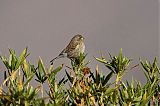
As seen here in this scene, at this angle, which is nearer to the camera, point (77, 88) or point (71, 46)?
point (77, 88)

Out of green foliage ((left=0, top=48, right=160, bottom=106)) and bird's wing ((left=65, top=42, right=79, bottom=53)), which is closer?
green foliage ((left=0, top=48, right=160, bottom=106))

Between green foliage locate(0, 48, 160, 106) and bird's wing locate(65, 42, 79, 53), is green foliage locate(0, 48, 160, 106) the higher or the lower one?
the lower one

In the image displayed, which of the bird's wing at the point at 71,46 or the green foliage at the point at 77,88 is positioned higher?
the bird's wing at the point at 71,46

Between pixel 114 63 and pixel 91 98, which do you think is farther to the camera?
pixel 114 63

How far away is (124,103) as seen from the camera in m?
2.79

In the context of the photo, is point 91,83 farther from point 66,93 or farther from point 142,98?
point 142,98

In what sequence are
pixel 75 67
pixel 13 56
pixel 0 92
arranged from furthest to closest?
1. pixel 75 67
2. pixel 13 56
3. pixel 0 92

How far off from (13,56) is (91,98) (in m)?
0.77

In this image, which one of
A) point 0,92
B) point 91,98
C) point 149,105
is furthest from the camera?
point 149,105

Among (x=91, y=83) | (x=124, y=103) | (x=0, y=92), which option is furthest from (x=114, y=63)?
(x=0, y=92)

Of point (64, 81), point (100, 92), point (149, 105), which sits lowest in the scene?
point (149, 105)

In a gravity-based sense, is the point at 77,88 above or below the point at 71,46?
below

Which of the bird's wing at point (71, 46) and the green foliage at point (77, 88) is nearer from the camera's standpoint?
the green foliage at point (77, 88)

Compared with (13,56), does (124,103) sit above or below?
below
